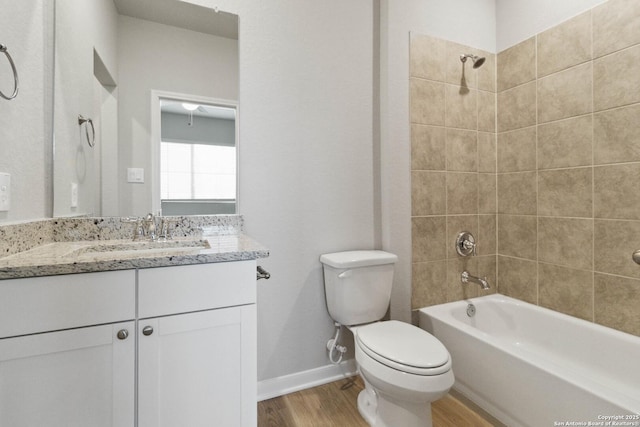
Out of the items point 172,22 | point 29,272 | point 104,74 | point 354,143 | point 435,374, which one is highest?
point 172,22

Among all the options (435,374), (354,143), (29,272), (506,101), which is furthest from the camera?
(506,101)

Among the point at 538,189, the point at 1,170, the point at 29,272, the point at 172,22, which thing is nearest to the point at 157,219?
the point at 1,170

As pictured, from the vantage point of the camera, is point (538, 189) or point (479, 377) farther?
point (538, 189)

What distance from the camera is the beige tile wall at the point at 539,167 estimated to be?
5.01ft

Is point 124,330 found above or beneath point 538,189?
beneath

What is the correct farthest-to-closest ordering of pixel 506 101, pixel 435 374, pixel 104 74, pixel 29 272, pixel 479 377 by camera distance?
pixel 506 101
pixel 479 377
pixel 104 74
pixel 435 374
pixel 29 272

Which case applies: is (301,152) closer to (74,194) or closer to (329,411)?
(74,194)

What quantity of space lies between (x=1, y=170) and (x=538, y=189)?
257 centimetres

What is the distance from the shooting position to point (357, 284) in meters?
1.64

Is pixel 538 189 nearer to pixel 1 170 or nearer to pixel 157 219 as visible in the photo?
pixel 157 219

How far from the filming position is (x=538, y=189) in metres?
1.90

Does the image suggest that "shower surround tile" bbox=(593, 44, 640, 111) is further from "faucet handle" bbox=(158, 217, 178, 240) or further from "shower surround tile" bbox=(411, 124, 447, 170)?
"faucet handle" bbox=(158, 217, 178, 240)

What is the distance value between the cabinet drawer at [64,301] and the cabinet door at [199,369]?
102 mm

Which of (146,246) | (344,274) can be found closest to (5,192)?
(146,246)
